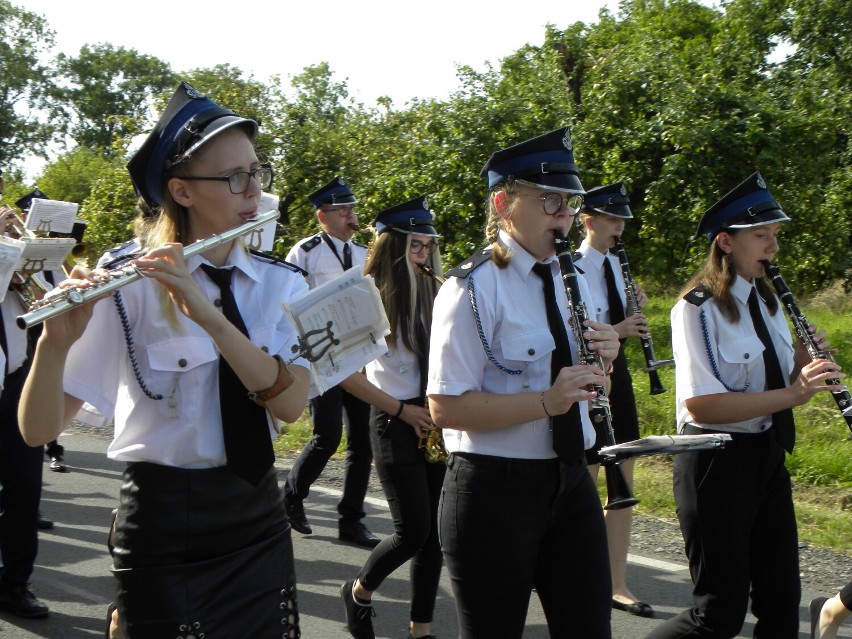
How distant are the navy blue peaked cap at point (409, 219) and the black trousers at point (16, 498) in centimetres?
209

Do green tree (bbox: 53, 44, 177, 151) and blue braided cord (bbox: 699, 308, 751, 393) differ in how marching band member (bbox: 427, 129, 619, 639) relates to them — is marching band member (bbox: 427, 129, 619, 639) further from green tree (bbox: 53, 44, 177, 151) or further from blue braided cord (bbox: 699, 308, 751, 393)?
green tree (bbox: 53, 44, 177, 151)

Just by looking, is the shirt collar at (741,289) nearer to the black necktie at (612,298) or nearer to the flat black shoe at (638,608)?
the flat black shoe at (638,608)

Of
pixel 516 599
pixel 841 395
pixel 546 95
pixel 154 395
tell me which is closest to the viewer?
pixel 154 395

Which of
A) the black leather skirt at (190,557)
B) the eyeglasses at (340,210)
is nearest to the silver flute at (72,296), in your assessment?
the black leather skirt at (190,557)

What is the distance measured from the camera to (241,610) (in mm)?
2625

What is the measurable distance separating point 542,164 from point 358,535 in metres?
3.81

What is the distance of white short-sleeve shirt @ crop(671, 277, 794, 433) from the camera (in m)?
3.99

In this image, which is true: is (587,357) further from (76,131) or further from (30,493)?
(76,131)

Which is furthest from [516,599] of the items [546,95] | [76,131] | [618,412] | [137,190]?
[76,131]

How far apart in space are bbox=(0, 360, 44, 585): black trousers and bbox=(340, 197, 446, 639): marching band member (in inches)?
67.6

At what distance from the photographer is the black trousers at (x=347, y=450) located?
660 centimetres

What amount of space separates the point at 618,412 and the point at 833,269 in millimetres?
11254

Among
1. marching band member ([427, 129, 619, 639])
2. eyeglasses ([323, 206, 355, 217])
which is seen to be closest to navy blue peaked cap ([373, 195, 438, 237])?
marching band member ([427, 129, 619, 639])

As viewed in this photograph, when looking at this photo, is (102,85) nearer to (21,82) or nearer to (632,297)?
(21,82)
